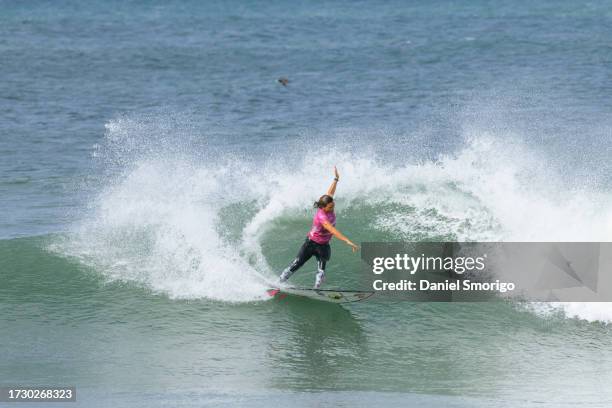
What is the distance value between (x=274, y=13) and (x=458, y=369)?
51617mm

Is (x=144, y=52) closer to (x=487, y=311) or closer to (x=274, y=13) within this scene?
(x=274, y=13)

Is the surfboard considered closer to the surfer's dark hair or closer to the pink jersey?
the pink jersey

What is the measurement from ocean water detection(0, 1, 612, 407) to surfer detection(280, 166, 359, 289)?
2.10ft

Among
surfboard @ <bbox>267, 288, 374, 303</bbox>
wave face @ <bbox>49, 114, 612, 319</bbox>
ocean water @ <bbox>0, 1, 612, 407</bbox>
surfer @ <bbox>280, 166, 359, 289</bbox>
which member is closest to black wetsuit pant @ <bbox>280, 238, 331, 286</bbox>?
surfer @ <bbox>280, 166, 359, 289</bbox>

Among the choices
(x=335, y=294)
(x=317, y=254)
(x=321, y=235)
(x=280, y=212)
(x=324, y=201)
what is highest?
(x=280, y=212)

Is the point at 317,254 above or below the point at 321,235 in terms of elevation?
below

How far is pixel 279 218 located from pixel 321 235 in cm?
448

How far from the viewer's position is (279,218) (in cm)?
1827

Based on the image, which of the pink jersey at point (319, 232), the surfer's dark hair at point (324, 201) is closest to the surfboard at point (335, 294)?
the pink jersey at point (319, 232)

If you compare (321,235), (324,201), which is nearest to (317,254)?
(321,235)

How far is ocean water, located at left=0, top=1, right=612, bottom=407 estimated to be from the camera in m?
12.3

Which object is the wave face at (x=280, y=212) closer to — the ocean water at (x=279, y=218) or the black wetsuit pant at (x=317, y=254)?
the ocean water at (x=279, y=218)

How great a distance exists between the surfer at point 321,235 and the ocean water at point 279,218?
0.64 m

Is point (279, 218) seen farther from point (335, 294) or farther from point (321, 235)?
point (321, 235)
